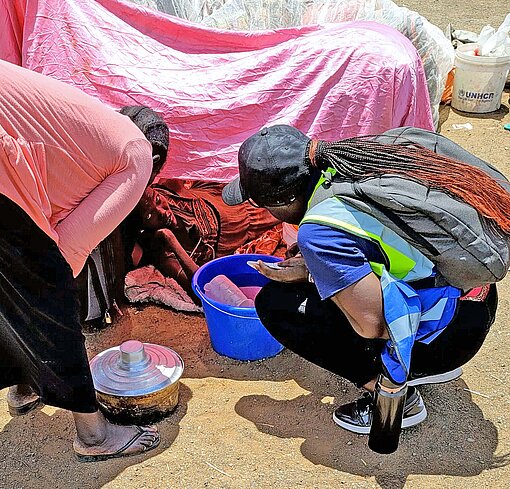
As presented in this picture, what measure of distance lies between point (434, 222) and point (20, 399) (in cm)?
164

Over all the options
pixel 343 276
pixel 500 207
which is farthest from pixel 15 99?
pixel 500 207

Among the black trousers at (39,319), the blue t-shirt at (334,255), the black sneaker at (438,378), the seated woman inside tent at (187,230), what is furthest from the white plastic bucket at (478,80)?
the black trousers at (39,319)

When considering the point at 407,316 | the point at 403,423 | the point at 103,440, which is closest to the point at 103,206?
the point at 103,440

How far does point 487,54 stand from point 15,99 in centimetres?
417

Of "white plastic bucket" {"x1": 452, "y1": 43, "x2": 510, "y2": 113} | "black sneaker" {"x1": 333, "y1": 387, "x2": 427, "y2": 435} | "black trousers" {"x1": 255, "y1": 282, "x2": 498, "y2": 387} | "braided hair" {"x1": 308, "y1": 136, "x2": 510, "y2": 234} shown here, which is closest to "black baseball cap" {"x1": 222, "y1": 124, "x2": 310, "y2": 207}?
"braided hair" {"x1": 308, "y1": 136, "x2": 510, "y2": 234}

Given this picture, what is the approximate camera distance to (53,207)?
2.20 metres

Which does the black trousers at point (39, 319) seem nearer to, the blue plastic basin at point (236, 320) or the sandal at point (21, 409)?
the sandal at point (21, 409)

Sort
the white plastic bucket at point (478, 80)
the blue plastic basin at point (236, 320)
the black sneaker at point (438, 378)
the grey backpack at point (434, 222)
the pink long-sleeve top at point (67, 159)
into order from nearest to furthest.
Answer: the pink long-sleeve top at point (67, 159) → the grey backpack at point (434, 222) → the black sneaker at point (438, 378) → the blue plastic basin at point (236, 320) → the white plastic bucket at point (478, 80)

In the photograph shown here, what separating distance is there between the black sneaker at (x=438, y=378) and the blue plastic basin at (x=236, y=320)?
60cm

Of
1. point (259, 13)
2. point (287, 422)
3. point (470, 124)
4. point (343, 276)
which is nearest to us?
point (343, 276)

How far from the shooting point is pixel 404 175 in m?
2.18

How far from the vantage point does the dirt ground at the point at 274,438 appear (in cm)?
249

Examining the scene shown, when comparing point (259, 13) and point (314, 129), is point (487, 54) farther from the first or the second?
point (314, 129)

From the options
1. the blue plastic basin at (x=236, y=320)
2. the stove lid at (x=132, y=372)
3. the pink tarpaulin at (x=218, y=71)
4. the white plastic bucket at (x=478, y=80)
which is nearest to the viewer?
the stove lid at (x=132, y=372)
